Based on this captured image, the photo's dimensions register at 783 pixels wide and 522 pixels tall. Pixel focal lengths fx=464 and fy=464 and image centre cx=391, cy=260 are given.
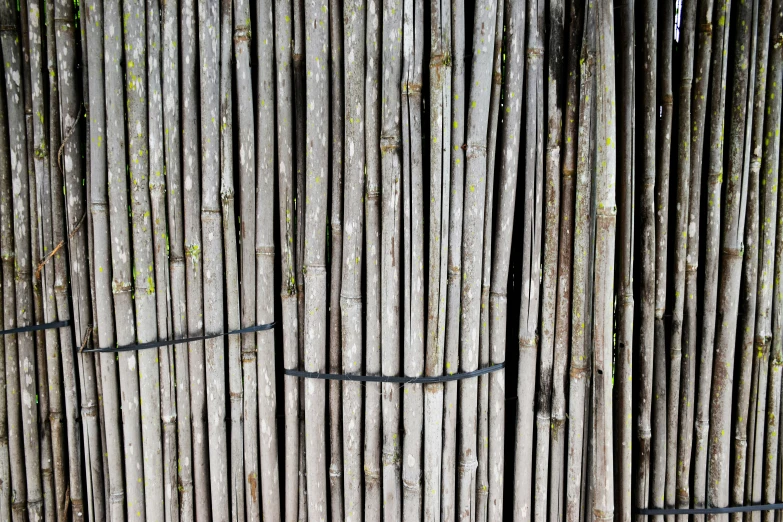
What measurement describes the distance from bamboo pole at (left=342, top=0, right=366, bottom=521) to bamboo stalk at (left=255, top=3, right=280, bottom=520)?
22cm

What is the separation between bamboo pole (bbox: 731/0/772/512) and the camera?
1351 millimetres

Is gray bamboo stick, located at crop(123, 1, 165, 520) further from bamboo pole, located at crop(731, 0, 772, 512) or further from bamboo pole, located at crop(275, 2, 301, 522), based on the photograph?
bamboo pole, located at crop(731, 0, 772, 512)

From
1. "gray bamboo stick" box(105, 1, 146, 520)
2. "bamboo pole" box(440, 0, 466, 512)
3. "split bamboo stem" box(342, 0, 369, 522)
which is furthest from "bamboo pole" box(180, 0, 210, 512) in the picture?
"bamboo pole" box(440, 0, 466, 512)

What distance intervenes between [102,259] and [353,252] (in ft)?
2.38

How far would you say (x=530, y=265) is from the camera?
1.36 metres

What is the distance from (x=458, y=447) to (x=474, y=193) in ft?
2.46

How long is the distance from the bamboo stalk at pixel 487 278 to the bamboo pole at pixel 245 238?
632 millimetres

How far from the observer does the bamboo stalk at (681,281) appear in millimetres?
1337

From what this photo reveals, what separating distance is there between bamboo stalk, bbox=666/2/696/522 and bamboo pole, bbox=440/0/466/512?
2.12 feet

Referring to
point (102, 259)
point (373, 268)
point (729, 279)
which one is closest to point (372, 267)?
point (373, 268)

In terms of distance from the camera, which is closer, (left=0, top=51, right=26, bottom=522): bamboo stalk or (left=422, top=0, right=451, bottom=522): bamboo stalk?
(left=422, top=0, right=451, bottom=522): bamboo stalk

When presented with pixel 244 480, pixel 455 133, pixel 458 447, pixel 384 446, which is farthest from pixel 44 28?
pixel 458 447

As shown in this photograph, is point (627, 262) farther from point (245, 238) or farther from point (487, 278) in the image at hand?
point (245, 238)

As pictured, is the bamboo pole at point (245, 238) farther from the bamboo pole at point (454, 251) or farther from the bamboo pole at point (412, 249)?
the bamboo pole at point (454, 251)
